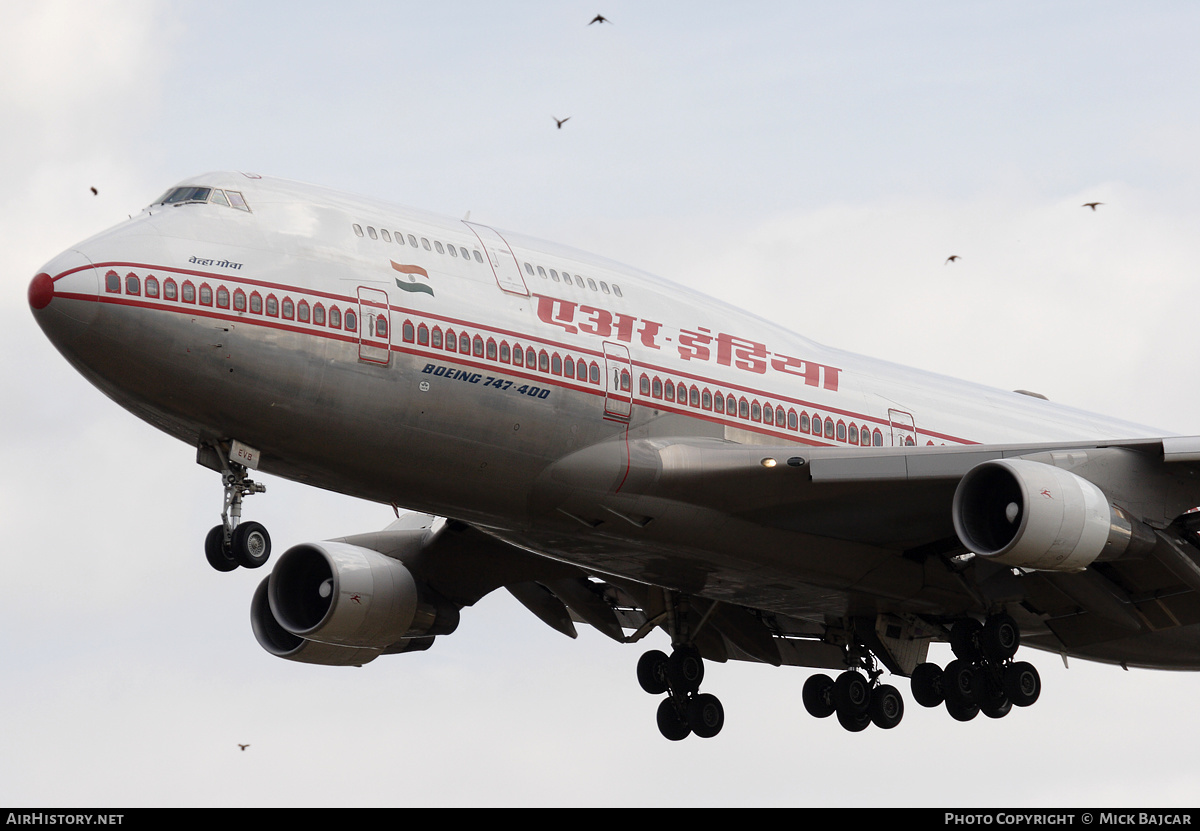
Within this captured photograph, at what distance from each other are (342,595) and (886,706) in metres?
8.88

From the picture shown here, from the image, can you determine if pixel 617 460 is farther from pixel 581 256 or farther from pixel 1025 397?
pixel 1025 397

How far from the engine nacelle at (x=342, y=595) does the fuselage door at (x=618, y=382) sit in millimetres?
6388

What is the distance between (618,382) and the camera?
22.6 m

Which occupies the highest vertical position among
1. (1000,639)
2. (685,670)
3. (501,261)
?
(501,261)

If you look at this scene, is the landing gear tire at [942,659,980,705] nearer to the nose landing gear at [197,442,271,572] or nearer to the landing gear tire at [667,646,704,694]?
the landing gear tire at [667,646,704,694]

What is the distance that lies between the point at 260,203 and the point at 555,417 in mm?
4393

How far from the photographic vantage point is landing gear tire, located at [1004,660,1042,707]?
83.1 ft

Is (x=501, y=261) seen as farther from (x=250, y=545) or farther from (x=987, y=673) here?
(x=987, y=673)

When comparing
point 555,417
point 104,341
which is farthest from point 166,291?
point 555,417

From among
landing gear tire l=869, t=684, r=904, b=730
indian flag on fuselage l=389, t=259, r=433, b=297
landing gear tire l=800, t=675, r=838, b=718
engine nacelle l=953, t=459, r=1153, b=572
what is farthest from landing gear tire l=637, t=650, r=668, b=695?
indian flag on fuselage l=389, t=259, r=433, b=297

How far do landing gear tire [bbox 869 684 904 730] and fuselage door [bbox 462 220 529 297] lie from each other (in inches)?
404

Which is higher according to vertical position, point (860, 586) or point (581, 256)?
point (581, 256)

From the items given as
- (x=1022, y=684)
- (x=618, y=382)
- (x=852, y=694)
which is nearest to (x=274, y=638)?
(x=618, y=382)

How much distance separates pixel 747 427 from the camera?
23.9m
